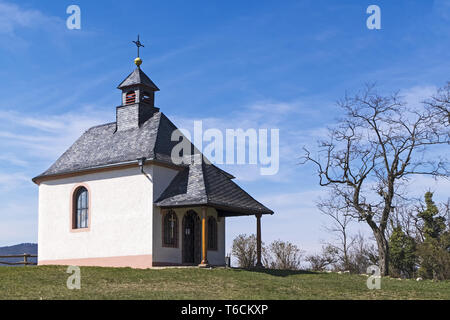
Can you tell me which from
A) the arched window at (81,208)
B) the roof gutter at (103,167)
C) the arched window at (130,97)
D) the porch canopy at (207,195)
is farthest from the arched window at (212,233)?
the arched window at (130,97)

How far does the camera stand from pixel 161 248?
82.3 feet

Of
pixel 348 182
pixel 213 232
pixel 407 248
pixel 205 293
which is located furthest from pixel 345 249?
pixel 205 293

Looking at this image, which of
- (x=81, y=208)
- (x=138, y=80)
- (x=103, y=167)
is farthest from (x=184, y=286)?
(x=138, y=80)

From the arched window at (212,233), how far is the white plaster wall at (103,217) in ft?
12.1

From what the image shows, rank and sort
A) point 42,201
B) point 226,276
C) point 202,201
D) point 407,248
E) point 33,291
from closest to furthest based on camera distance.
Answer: point 33,291
point 226,276
point 202,201
point 42,201
point 407,248

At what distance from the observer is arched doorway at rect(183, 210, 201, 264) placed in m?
26.5

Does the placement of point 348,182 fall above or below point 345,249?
above

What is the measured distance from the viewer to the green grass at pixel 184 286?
1619 centimetres

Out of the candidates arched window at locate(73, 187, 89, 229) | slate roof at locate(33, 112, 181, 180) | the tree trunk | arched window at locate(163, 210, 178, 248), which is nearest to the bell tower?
slate roof at locate(33, 112, 181, 180)

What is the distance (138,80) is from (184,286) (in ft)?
43.8

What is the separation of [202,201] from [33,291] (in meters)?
8.57

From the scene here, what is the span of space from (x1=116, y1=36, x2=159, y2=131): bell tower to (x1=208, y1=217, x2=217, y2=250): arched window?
19.2 feet

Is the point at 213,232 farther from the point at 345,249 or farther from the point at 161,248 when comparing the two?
the point at 345,249
